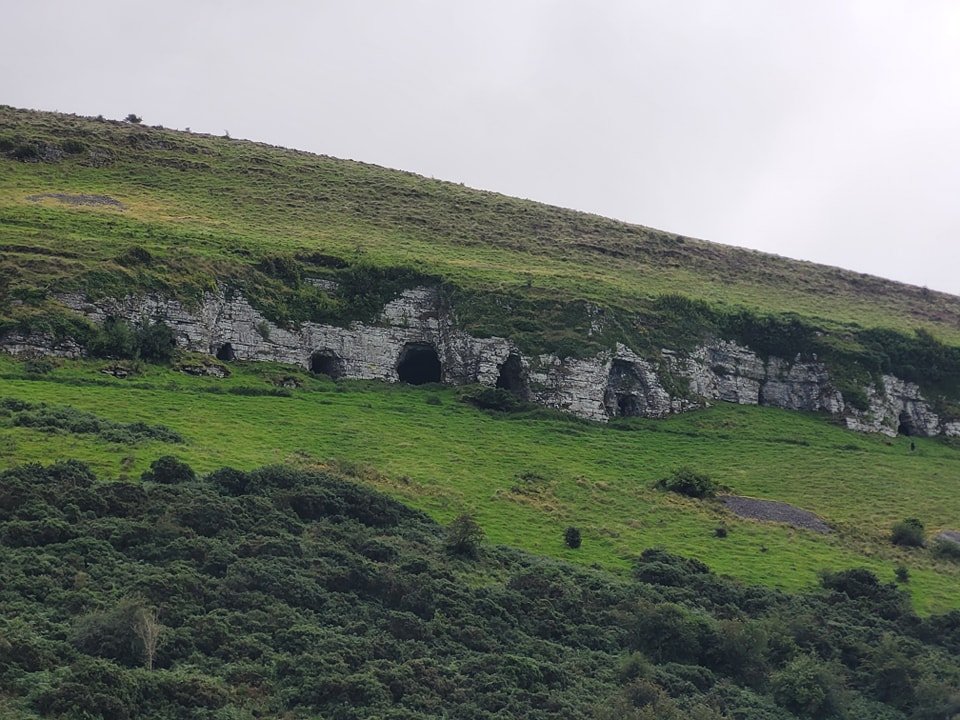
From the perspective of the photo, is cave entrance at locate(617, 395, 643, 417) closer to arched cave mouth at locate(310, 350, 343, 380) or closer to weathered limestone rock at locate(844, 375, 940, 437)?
weathered limestone rock at locate(844, 375, 940, 437)

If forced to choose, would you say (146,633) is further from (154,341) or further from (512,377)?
(512,377)

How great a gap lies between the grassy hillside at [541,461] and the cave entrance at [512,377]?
11.4 ft

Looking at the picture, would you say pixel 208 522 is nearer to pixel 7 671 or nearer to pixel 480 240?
pixel 7 671

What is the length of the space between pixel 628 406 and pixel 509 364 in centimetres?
716

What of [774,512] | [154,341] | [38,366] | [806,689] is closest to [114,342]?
[154,341]

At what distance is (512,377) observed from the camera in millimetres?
71375

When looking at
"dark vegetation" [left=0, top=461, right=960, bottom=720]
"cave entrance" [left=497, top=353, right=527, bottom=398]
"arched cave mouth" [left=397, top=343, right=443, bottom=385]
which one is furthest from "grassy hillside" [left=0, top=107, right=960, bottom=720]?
"arched cave mouth" [left=397, top=343, right=443, bottom=385]

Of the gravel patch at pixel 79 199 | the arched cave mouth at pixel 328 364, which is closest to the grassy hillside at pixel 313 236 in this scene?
the gravel patch at pixel 79 199

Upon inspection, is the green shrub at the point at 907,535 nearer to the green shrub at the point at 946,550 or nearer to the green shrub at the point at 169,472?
the green shrub at the point at 946,550

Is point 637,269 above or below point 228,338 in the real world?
above

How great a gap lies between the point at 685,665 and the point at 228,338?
3356cm

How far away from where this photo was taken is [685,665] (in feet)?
141

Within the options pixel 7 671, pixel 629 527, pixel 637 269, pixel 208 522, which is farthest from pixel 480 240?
pixel 7 671

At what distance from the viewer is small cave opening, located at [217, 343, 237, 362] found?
220 feet
